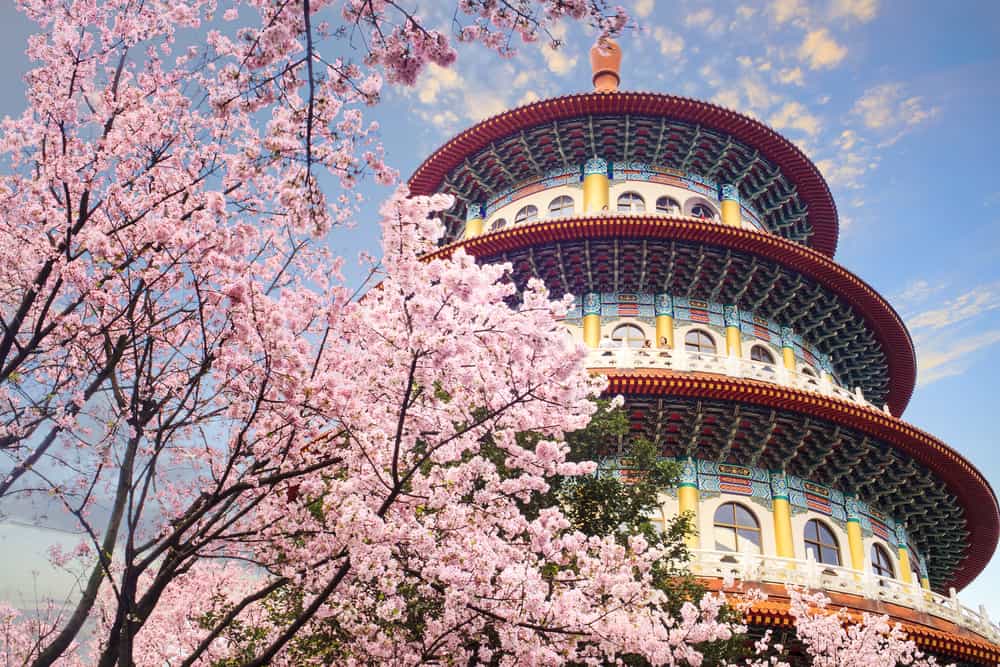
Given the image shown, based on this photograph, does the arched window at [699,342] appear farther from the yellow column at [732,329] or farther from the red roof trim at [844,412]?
the red roof trim at [844,412]

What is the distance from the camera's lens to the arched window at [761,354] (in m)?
21.5

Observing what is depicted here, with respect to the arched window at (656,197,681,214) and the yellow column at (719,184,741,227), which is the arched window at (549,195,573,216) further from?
the yellow column at (719,184,741,227)

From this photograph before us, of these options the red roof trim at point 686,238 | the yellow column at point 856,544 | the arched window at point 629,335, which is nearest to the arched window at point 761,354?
the red roof trim at point 686,238

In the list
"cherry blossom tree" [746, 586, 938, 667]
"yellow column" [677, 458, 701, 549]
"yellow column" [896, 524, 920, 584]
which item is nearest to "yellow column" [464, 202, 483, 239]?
"yellow column" [677, 458, 701, 549]

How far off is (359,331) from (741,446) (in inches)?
515

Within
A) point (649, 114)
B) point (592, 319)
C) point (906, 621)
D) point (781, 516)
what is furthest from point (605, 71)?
point (906, 621)

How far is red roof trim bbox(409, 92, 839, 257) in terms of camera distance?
22.7 meters

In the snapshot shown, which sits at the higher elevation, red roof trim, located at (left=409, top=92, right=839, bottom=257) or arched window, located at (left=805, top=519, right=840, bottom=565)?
red roof trim, located at (left=409, top=92, right=839, bottom=257)

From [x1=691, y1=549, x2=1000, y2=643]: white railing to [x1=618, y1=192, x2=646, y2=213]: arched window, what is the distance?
36.1ft

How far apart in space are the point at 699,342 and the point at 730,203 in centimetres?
576

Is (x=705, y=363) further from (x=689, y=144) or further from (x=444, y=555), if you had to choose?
(x=444, y=555)

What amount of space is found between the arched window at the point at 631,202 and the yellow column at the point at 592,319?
3523mm

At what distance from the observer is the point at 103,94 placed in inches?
283

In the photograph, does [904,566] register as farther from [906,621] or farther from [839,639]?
[839,639]
